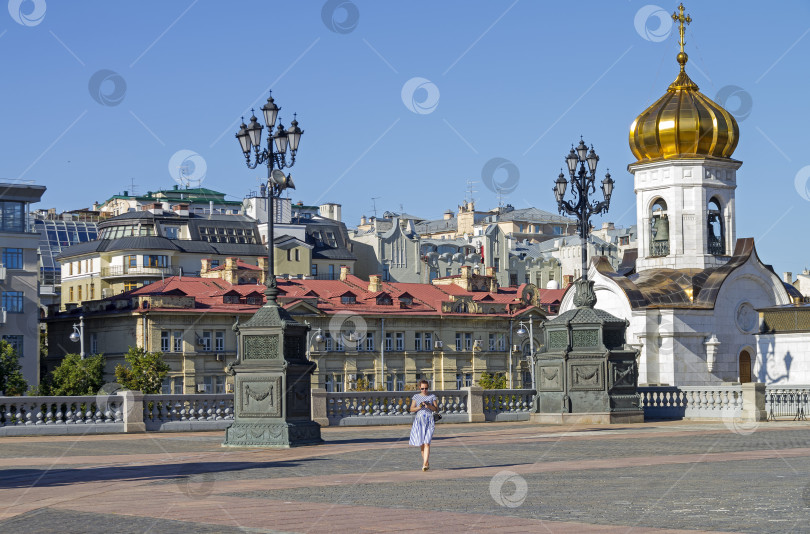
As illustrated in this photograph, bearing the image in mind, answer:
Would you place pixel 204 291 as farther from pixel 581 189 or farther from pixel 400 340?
pixel 581 189

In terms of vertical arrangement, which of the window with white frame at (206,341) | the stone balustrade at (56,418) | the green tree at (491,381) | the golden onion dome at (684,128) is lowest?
the green tree at (491,381)

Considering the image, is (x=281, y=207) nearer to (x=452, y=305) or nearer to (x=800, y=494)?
(x=452, y=305)

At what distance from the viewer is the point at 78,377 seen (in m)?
81.4

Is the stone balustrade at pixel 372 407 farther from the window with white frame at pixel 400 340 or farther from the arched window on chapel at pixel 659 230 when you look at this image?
the window with white frame at pixel 400 340

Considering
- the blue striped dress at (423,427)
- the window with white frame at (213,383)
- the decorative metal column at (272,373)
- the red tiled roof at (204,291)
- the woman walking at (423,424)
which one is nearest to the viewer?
the woman walking at (423,424)

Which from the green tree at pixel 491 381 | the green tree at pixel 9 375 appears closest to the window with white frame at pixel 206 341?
the green tree at pixel 9 375

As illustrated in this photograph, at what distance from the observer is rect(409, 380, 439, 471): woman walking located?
19.2 meters

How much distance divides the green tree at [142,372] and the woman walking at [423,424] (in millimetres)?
64075

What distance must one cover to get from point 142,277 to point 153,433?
272 ft

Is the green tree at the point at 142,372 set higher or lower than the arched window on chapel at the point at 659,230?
lower

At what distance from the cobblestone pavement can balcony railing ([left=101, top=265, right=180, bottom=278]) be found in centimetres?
8712

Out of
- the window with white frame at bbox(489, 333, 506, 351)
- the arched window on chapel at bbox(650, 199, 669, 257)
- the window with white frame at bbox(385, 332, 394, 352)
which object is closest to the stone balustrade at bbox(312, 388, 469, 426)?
the arched window on chapel at bbox(650, 199, 669, 257)

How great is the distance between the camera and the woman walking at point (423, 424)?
63.1 feet

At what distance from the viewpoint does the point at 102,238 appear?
121 metres
